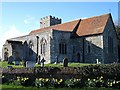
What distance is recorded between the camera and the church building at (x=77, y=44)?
42.4 meters

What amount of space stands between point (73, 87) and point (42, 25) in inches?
2155

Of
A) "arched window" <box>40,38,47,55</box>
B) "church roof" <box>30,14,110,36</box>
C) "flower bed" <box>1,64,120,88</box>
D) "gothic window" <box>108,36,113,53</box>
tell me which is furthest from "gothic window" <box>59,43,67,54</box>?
"flower bed" <box>1,64,120,88</box>

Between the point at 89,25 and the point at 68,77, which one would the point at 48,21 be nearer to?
the point at 89,25

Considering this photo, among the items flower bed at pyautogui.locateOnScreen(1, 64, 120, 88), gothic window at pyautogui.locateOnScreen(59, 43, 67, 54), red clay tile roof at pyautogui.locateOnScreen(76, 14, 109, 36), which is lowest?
flower bed at pyautogui.locateOnScreen(1, 64, 120, 88)

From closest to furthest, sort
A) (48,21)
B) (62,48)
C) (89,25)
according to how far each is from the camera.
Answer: (62,48) → (89,25) → (48,21)

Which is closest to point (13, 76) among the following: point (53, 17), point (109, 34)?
point (109, 34)

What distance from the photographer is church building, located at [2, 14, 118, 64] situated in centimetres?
4244

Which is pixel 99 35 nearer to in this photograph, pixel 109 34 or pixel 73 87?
pixel 109 34

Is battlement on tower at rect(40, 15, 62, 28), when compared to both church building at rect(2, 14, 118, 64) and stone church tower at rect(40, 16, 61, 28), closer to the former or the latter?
stone church tower at rect(40, 16, 61, 28)

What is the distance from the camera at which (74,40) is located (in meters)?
46.1

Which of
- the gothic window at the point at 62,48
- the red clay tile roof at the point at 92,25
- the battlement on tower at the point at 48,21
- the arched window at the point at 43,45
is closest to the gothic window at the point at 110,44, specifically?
the red clay tile roof at the point at 92,25

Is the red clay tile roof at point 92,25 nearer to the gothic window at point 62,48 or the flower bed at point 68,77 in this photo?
the gothic window at point 62,48

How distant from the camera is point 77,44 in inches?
1805

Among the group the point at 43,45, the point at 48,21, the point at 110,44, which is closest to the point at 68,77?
the point at 110,44
